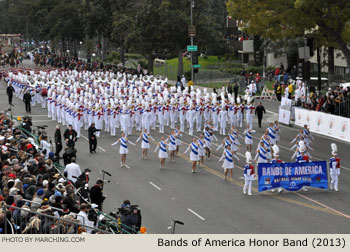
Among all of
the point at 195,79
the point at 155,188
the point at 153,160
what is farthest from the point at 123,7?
the point at 155,188

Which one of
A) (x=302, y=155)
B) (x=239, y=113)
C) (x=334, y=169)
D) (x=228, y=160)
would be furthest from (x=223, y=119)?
(x=334, y=169)

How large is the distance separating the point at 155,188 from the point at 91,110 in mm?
12226

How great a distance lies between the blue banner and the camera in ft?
73.8

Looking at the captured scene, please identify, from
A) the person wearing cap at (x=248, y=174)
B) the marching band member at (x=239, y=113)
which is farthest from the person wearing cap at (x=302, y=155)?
the marching band member at (x=239, y=113)

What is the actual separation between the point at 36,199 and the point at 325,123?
865 inches

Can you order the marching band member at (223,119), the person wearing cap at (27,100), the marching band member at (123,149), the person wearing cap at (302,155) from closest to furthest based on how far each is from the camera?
the person wearing cap at (302,155) → the marching band member at (123,149) → the marching band member at (223,119) → the person wearing cap at (27,100)

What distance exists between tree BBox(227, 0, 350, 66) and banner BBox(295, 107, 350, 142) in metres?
4.20

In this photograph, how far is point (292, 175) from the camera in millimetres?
22703

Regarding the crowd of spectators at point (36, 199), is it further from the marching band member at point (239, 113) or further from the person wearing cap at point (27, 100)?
the person wearing cap at point (27, 100)

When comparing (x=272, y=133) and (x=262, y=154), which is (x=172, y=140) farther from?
(x=272, y=133)

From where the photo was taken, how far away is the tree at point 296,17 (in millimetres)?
34781

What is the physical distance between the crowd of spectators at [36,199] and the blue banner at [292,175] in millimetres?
6497

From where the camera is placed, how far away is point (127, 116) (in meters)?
33.7
